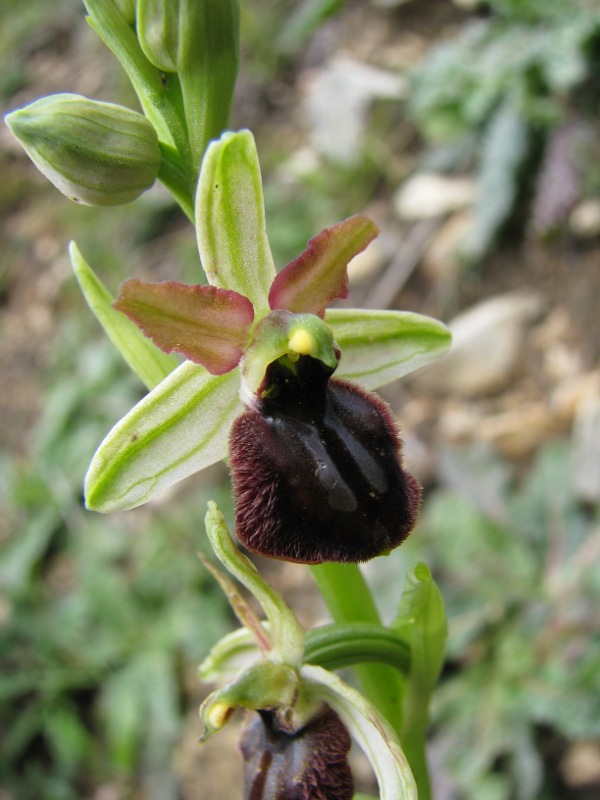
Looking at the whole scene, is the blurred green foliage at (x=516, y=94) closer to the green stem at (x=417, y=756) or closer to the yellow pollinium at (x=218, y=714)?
the green stem at (x=417, y=756)

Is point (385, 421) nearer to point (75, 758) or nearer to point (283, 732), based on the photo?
point (283, 732)

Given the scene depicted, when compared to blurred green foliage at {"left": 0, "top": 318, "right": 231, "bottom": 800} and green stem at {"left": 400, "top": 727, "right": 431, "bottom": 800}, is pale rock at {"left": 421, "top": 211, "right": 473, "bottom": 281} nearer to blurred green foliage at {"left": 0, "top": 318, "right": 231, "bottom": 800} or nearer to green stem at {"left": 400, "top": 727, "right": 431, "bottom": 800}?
blurred green foliage at {"left": 0, "top": 318, "right": 231, "bottom": 800}

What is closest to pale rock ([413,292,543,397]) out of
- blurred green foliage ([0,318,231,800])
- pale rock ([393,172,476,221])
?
pale rock ([393,172,476,221])

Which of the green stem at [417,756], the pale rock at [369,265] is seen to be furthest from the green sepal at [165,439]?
the pale rock at [369,265]

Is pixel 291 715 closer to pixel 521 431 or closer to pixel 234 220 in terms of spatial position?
pixel 234 220

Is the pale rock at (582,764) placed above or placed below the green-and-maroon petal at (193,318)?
below

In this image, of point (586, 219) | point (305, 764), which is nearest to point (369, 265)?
point (586, 219)
